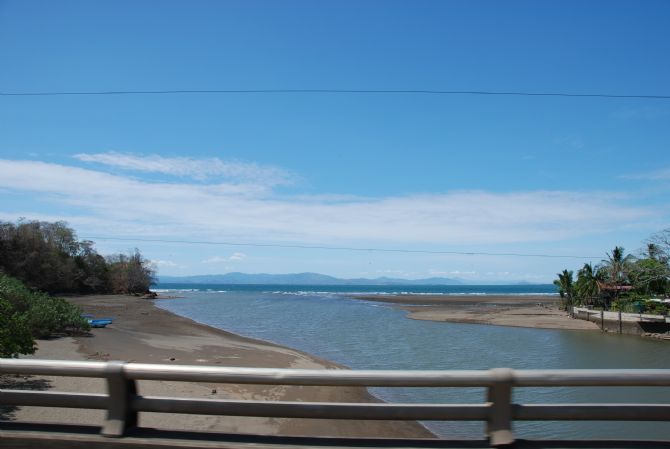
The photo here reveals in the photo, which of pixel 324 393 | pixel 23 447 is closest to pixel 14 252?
pixel 324 393

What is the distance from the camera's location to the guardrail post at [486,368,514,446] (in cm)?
388

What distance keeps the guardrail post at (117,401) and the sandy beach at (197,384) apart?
3043 mm

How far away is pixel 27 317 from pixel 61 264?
64225 millimetres

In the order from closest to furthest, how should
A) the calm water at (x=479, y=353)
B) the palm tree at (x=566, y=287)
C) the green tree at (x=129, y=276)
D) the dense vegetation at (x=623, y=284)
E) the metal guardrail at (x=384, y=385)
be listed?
the metal guardrail at (x=384, y=385) → the calm water at (x=479, y=353) → the dense vegetation at (x=623, y=284) → the palm tree at (x=566, y=287) → the green tree at (x=129, y=276)

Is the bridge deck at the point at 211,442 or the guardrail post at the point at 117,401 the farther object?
the guardrail post at the point at 117,401

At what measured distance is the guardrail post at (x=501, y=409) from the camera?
12.7 ft

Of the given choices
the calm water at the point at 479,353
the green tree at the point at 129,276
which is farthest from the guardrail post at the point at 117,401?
the green tree at the point at 129,276

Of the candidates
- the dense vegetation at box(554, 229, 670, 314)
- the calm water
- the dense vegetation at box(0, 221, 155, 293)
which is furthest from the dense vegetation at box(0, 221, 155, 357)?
the dense vegetation at box(554, 229, 670, 314)

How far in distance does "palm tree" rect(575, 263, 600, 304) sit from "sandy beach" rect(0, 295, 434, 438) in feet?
158

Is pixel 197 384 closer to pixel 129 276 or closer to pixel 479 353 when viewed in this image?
pixel 479 353

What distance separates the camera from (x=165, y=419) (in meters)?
10.2

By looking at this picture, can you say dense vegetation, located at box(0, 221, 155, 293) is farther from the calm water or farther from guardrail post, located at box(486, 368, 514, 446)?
guardrail post, located at box(486, 368, 514, 446)

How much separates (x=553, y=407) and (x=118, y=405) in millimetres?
3320

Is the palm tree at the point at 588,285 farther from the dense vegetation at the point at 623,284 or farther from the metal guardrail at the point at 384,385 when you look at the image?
the metal guardrail at the point at 384,385
